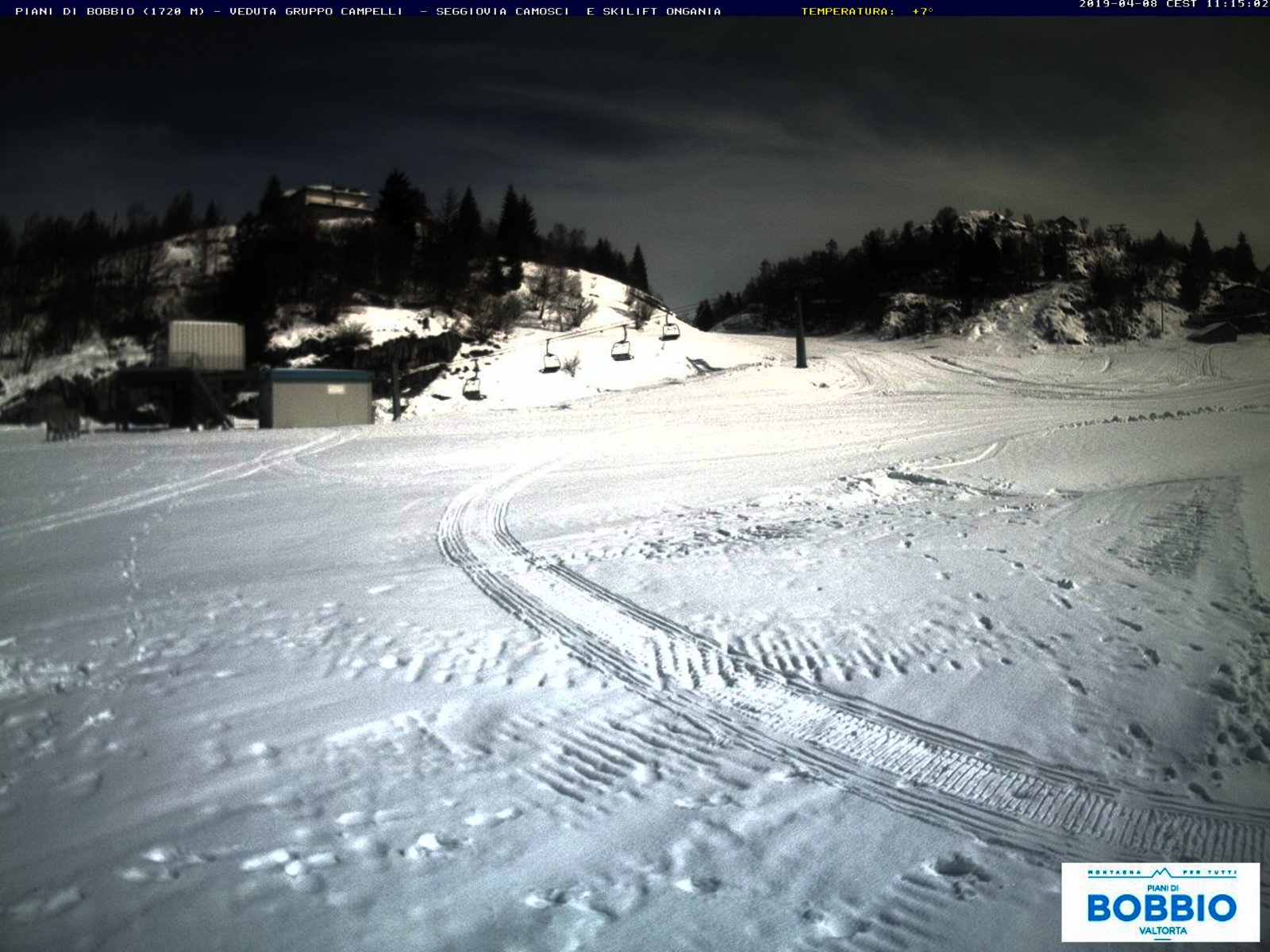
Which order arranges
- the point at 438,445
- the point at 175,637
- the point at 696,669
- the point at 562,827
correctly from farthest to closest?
1. the point at 438,445
2. the point at 175,637
3. the point at 696,669
4. the point at 562,827

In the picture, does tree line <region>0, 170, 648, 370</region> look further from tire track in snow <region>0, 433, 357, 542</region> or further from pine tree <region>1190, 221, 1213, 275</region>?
pine tree <region>1190, 221, 1213, 275</region>

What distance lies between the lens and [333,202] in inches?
2889

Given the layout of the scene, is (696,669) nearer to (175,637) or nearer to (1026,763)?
(1026,763)

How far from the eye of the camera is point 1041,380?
3225cm

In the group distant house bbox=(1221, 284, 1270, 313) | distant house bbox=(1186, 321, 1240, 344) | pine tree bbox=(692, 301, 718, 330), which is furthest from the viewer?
pine tree bbox=(692, 301, 718, 330)

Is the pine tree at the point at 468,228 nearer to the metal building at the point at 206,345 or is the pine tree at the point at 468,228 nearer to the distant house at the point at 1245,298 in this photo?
the metal building at the point at 206,345

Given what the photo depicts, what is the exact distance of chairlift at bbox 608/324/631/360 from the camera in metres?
42.8

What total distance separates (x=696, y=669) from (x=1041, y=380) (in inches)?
1291

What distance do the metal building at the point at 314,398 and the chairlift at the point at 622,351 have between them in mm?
15270

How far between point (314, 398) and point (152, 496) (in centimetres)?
1935

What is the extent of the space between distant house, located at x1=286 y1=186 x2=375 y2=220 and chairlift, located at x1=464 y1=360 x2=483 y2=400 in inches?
1059

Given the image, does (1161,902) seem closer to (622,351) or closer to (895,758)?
(895,758)

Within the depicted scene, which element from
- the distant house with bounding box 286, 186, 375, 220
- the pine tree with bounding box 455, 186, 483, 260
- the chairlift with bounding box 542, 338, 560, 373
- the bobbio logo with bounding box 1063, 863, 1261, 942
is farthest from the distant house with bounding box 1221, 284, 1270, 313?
the distant house with bounding box 286, 186, 375, 220

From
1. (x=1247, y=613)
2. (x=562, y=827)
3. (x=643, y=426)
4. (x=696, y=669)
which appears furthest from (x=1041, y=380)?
(x=562, y=827)
